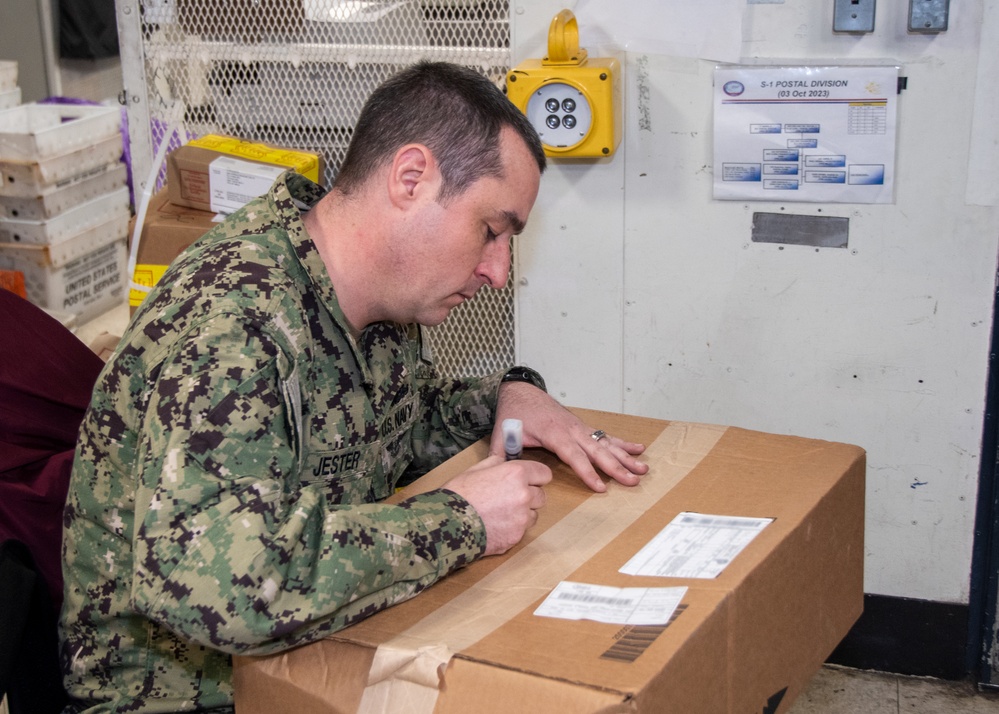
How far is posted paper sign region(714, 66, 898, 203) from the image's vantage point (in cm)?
187

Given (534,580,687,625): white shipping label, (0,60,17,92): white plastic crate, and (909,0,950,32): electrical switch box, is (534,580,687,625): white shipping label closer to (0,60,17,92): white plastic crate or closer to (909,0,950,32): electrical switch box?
(909,0,950,32): electrical switch box

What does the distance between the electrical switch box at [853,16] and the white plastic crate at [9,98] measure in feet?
11.2

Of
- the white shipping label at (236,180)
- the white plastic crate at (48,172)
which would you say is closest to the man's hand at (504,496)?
the white shipping label at (236,180)

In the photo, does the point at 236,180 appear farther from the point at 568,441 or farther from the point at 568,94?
the point at 568,441

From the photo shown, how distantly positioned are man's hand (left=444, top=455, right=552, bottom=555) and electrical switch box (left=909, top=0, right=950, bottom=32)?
3.55 ft

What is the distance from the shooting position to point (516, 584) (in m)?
1.13

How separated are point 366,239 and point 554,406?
0.39m

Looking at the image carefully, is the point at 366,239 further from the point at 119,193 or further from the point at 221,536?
the point at 119,193

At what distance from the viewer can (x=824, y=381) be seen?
6.74ft

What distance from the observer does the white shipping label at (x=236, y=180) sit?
6.45 ft

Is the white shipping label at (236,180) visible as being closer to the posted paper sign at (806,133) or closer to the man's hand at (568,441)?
the man's hand at (568,441)

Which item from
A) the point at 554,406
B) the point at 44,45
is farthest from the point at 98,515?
the point at 44,45

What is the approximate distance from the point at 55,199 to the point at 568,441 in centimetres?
315

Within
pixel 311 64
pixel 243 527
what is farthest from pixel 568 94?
pixel 243 527
